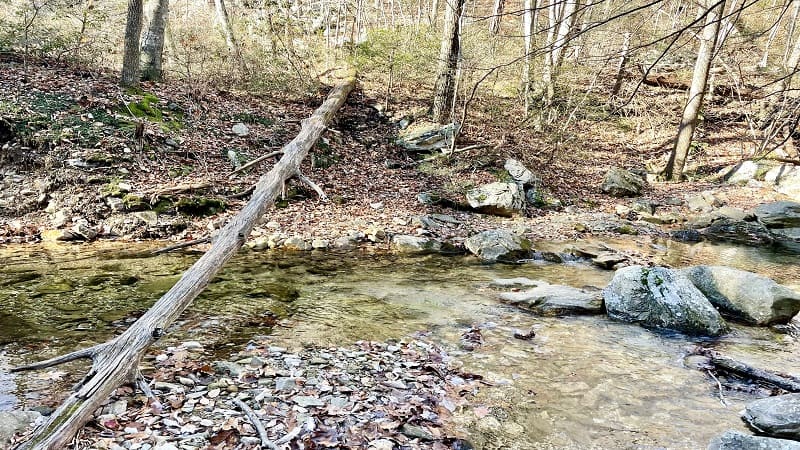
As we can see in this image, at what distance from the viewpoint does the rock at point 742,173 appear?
46.7 feet

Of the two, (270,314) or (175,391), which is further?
(270,314)

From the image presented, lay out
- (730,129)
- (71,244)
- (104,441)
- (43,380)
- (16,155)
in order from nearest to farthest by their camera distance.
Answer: (104,441), (43,380), (71,244), (16,155), (730,129)

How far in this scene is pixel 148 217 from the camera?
28.1 feet

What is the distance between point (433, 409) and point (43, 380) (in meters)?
3.21

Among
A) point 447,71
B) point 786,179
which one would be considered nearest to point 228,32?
point 447,71

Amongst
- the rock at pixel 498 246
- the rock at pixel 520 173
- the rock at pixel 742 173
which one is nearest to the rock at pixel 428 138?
the rock at pixel 520 173

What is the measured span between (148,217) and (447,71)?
8.75m

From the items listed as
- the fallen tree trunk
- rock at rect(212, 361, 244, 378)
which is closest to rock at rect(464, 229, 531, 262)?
the fallen tree trunk

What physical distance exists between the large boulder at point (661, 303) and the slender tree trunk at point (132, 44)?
11.7 metres

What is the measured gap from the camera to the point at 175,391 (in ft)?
12.2

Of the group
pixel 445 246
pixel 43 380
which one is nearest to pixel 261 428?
pixel 43 380

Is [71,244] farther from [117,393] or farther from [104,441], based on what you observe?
[104,441]

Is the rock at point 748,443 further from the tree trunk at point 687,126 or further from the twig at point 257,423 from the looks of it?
the tree trunk at point 687,126

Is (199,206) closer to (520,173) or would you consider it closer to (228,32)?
(520,173)
